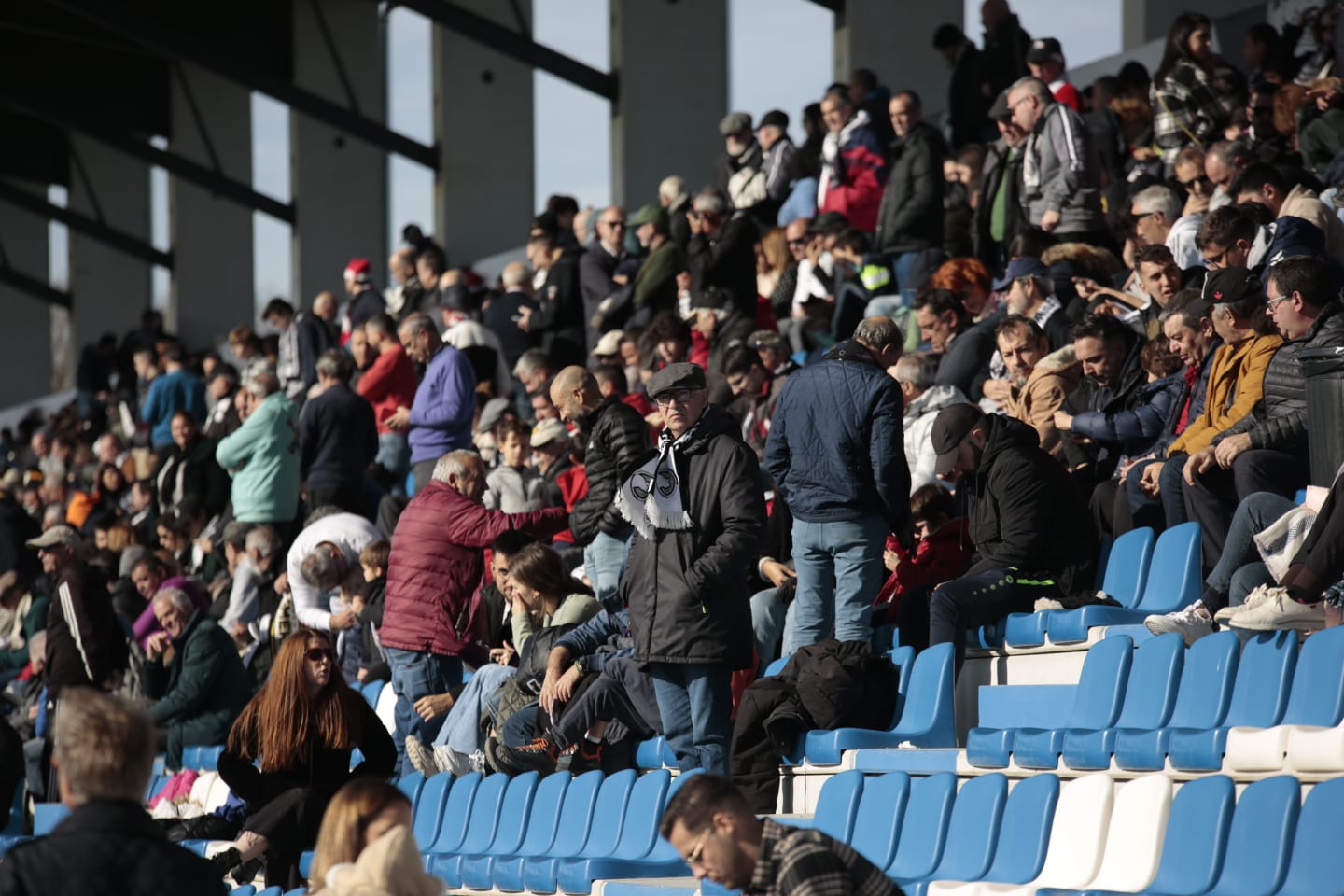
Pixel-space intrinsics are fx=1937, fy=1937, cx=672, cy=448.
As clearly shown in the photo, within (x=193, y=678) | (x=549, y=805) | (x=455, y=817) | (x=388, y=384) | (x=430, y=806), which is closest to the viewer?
(x=549, y=805)

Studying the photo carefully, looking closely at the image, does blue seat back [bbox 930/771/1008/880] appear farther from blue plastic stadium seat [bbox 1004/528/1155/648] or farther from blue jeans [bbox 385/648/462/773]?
blue jeans [bbox 385/648/462/773]

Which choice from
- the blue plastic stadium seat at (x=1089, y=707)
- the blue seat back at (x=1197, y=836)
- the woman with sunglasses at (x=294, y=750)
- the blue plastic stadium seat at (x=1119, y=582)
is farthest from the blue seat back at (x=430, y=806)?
the blue seat back at (x=1197, y=836)

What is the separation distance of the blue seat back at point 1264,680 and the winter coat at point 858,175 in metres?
6.72

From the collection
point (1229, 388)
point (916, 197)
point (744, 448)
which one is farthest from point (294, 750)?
point (916, 197)

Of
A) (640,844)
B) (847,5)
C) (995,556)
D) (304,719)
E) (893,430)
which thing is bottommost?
(640,844)

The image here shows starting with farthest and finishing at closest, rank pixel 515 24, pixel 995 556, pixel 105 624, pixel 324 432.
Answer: pixel 515 24 → pixel 324 432 → pixel 105 624 → pixel 995 556

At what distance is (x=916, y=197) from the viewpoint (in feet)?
34.9

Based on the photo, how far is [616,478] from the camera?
7.48m

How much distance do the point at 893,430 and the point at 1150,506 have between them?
0.96 metres

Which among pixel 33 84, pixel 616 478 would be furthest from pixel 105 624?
pixel 33 84

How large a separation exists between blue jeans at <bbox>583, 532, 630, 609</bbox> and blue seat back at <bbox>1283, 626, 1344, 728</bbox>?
3.35 metres

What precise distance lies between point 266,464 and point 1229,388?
6216mm

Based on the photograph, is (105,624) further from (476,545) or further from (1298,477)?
(1298,477)

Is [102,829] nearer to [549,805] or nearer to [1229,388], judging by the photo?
[549,805]
